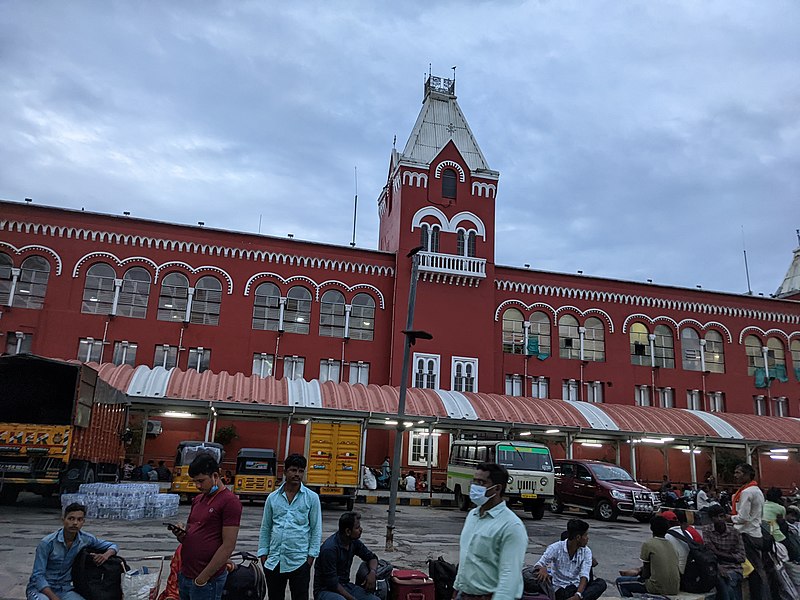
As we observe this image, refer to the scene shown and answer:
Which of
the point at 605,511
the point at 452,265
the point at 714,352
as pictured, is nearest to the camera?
the point at 605,511

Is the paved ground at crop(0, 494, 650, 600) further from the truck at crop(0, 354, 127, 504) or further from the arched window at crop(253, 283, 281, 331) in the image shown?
the arched window at crop(253, 283, 281, 331)

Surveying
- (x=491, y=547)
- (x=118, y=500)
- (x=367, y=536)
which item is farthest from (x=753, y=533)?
(x=118, y=500)

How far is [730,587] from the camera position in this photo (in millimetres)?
8320

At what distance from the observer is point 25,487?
18.0 m

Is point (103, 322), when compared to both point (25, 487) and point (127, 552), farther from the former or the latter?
point (127, 552)

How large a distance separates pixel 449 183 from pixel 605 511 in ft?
64.7

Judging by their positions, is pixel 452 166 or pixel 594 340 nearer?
pixel 452 166

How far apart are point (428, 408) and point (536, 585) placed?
2055 cm

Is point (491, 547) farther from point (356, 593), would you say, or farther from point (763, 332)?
point (763, 332)

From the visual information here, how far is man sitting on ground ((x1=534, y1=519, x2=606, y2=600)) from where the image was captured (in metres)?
7.28

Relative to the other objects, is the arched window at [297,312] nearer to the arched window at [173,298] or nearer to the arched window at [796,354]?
the arched window at [173,298]

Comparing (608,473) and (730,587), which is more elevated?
(608,473)

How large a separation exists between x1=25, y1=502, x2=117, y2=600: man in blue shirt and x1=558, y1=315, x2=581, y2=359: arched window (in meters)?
31.6

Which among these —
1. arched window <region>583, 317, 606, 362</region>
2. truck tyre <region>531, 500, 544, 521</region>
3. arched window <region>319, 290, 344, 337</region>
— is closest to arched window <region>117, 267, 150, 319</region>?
arched window <region>319, 290, 344, 337</region>
